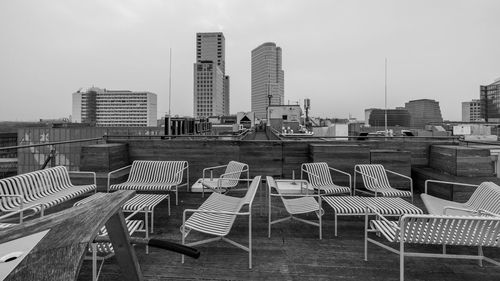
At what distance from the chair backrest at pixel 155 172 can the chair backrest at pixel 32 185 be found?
1100mm

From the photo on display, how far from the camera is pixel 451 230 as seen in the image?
7.48 feet

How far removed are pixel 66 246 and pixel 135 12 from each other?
17545mm

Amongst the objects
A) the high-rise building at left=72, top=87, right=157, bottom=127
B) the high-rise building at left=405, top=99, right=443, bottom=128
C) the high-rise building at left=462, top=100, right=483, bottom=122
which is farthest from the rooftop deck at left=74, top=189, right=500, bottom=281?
the high-rise building at left=72, top=87, right=157, bottom=127

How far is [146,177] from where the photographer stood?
5020 mm

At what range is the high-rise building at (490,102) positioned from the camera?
124 feet

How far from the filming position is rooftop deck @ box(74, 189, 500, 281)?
2525 millimetres

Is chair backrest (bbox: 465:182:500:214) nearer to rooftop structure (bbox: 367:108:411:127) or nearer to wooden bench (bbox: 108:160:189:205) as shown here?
wooden bench (bbox: 108:160:189:205)

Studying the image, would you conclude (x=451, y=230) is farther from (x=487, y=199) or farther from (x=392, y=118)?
(x=392, y=118)

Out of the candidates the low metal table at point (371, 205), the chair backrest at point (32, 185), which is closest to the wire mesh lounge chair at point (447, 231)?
the low metal table at point (371, 205)

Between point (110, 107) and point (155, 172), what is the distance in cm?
9795

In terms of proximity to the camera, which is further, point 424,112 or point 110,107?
point 110,107

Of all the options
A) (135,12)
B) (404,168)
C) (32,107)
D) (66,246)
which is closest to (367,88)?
(135,12)

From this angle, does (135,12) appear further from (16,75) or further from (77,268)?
(77,268)

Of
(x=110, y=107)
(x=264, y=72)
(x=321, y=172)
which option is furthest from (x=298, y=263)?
(x=110, y=107)
